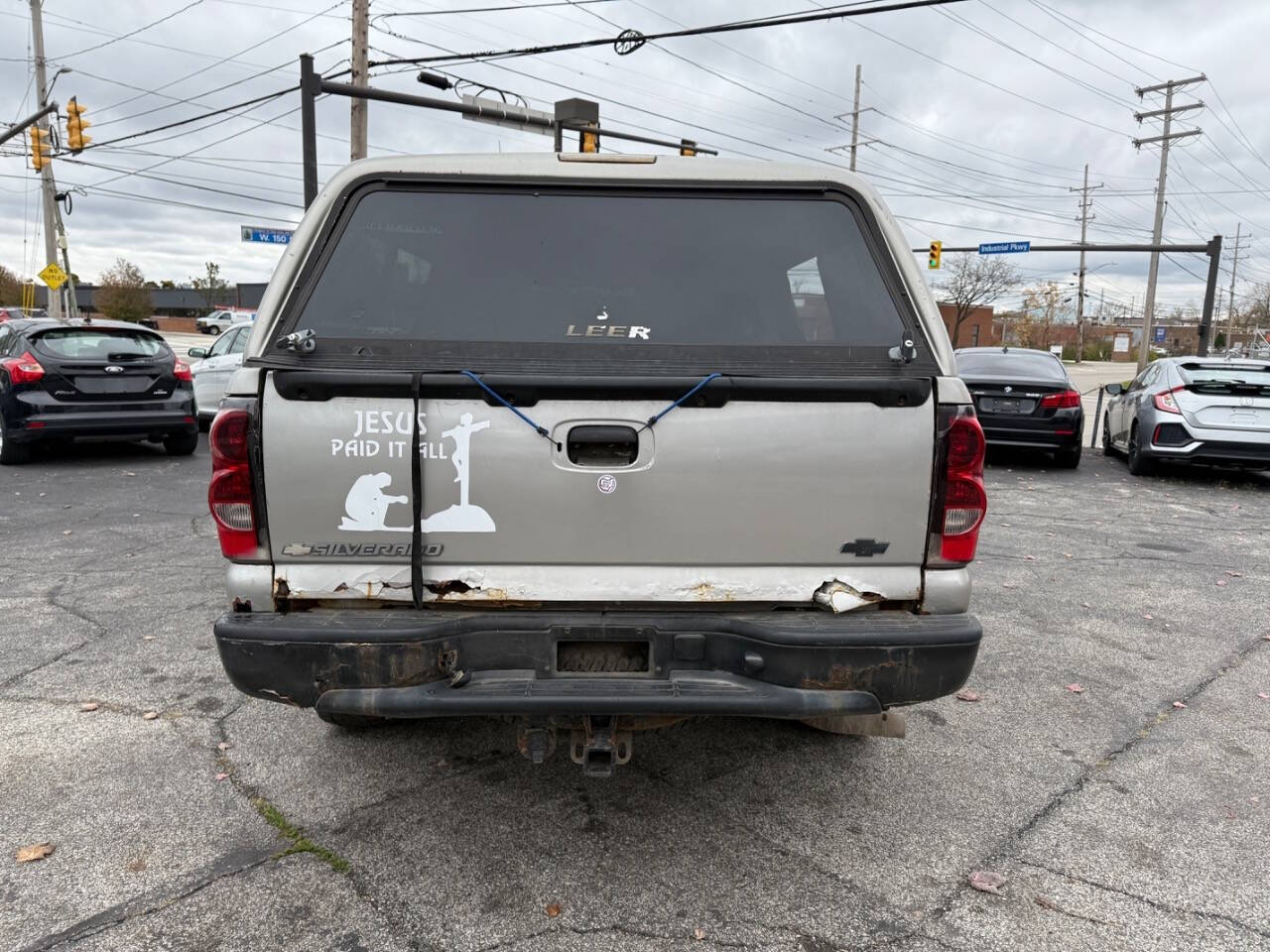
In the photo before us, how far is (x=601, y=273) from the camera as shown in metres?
3.05

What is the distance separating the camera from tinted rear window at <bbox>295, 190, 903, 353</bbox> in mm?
2938

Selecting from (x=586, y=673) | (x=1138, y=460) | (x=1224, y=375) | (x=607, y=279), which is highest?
(x=607, y=279)

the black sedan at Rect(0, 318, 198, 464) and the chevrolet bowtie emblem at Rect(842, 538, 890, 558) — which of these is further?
the black sedan at Rect(0, 318, 198, 464)

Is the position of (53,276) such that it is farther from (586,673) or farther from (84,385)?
(586,673)

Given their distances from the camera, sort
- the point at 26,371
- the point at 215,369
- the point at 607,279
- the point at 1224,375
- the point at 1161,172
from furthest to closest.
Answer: the point at 1161,172, the point at 215,369, the point at 1224,375, the point at 26,371, the point at 607,279

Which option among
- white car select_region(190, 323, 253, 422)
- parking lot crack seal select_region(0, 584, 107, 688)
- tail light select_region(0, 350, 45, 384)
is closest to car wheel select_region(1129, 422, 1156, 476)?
parking lot crack seal select_region(0, 584, 107, 688)

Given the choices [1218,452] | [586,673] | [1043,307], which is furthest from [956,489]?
[1043,307]

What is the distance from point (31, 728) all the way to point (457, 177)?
2995mm

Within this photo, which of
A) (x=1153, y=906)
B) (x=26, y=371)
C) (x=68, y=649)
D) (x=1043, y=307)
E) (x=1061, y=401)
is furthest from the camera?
(x=1043, y=307)

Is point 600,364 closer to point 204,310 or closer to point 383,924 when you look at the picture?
point 383,924

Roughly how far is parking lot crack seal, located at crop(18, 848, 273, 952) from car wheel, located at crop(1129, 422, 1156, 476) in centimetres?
1132

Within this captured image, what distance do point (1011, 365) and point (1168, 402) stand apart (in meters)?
1.92

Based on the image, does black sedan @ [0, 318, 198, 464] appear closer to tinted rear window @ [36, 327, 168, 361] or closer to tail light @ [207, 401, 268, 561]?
tinted rear window @ [36, 327, 168, 361]

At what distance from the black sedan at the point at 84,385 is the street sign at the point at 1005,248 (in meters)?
26.6
